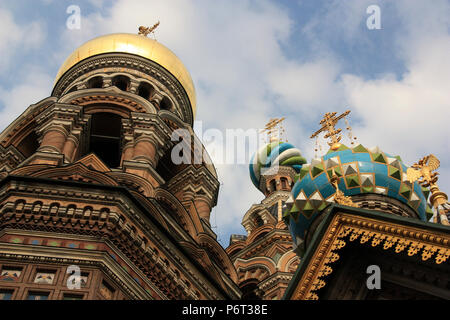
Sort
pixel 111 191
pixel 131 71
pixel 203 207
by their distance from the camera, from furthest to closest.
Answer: pixel 131 71 → pixel 203 207 → pixel 111 191

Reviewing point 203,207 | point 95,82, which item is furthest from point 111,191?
point 95,82

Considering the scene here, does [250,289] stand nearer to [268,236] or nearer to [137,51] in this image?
[268,236]

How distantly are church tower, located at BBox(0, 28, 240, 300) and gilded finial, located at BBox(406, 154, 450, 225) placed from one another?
419 cm

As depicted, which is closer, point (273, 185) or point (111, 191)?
point (111, 191)

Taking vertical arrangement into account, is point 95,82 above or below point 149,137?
above

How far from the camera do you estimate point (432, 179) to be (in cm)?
985

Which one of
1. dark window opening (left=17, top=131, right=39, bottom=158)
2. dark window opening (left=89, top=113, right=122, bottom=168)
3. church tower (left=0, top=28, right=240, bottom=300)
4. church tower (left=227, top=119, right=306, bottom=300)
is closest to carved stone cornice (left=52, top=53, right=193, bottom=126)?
church tower (left=0, top=28, right=240, bottom=300)

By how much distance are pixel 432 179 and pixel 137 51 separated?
13773 millimetres

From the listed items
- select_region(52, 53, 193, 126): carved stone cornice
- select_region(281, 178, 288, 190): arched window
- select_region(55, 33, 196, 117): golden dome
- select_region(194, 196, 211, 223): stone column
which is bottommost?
select_region(194, 196, 211, 223): stone column

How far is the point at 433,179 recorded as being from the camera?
9.84 metres

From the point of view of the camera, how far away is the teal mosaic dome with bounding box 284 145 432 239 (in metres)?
13.8

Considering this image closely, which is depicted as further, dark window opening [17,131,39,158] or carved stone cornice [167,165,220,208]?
dark window opening [17,131,39,158]

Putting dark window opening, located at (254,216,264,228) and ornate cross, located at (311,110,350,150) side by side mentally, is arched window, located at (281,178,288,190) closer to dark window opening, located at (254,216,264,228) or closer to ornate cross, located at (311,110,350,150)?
dark window opening, located at (254,216,264,228)

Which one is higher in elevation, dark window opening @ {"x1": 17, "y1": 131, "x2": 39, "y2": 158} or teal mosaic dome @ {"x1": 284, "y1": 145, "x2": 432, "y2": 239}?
dark window opening @ {"x1": 17, "y1": 131, "x2": 39, "y2": 158}
